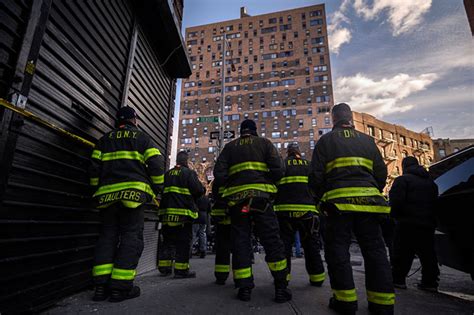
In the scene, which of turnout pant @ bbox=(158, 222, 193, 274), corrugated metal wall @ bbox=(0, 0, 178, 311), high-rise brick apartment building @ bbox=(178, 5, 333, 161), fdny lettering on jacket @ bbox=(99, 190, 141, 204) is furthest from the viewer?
high-rise brick apartment building @ bbox=(178, 5, 333, 161)

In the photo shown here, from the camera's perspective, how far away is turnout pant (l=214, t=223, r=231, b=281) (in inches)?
139

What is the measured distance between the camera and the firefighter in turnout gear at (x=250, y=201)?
2.73m

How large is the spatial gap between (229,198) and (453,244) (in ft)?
9.98

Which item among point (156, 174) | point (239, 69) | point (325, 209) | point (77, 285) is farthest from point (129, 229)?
point (239, 69)

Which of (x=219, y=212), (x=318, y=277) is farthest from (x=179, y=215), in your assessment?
(x=318, y=277)

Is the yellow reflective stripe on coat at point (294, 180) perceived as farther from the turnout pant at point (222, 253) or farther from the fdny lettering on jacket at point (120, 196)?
the fdny lettering on jacket at point (120, 196)

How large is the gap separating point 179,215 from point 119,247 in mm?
1487

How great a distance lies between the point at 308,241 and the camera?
3502 millimetres

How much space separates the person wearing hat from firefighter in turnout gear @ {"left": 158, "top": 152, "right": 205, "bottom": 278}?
3.10 m

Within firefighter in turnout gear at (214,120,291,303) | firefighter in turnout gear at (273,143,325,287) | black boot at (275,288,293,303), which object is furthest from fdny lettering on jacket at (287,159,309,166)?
black boot at (275,288,293,303)

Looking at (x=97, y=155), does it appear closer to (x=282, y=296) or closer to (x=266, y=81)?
(x=282, y=296)

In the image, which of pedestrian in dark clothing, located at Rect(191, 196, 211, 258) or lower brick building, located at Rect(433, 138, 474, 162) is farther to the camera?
lower brick building, located at Rect(433, 138, 474, 162)

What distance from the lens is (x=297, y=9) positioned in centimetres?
5703

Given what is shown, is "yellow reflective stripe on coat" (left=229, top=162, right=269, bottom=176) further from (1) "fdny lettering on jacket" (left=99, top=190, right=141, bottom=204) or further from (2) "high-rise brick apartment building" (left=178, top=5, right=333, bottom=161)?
(2) "high-rise brick apartment building" (left=178, top=5, right=333, bottom=161)
